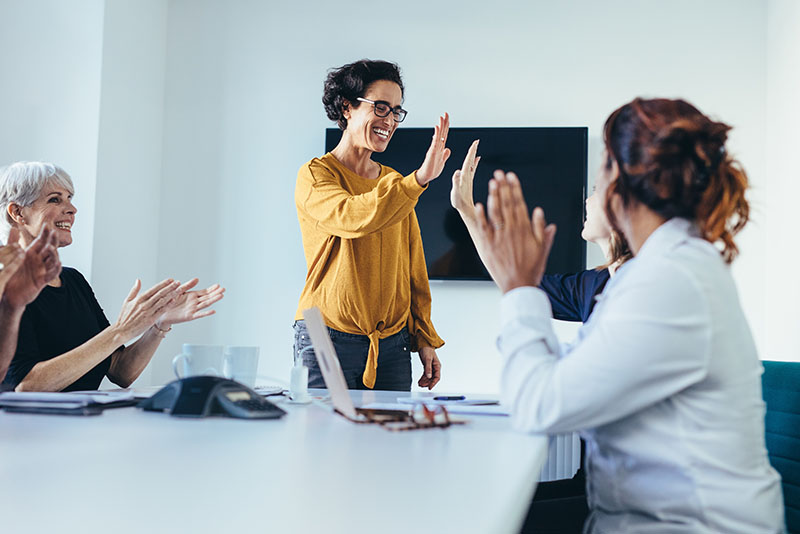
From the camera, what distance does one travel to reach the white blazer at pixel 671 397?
93 centimetres

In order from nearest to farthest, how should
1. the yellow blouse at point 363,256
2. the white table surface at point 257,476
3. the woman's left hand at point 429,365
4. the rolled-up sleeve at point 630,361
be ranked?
the white table surface at point 257,476, the rolled-up sleeve at point 630,361, the yellow blouse at point 363,256, the woman's left hand at point 429,365

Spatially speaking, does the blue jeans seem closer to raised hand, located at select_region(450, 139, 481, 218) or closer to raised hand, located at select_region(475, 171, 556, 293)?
Answer: raised hand, located at select_region(450, 139, 481, 218)

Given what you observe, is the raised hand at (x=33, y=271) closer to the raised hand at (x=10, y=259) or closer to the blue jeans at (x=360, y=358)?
the raised hand at (x=10, y=259)

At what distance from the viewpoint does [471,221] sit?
2.15 meters

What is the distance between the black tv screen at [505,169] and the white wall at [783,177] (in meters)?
0.87

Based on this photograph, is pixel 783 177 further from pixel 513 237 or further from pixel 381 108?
pixel 513 237

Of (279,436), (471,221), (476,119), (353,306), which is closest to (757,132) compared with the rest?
(476,119)

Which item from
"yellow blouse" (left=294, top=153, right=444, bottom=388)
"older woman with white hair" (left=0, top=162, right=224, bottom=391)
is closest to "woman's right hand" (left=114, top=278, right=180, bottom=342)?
"older woman with white hair" (left=0, top=162, right=224, bottom=391)

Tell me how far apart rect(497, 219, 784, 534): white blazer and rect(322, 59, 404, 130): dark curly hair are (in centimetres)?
153

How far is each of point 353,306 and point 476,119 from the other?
2.07 m

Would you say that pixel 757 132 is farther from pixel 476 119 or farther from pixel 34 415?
pixel 34 415

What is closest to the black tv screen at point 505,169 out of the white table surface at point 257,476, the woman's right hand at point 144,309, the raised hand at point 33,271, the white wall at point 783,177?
the white wall at point 783,177

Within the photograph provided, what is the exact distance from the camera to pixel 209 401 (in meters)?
1.25

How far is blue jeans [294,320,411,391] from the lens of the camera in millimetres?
2078
